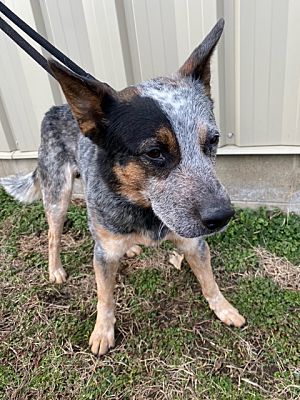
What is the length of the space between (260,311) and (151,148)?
1.56 m

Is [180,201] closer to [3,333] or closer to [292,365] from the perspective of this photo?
[292,365]

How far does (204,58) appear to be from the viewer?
211 cm

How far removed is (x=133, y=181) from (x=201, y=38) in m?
1.55

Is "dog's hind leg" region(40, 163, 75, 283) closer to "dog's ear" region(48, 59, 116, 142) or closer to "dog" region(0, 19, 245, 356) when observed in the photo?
"dog" region(0, 19, 245, 356)

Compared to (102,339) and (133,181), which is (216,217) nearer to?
(133,181)

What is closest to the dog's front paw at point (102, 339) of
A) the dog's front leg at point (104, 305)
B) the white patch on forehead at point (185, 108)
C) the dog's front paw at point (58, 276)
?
the dog's front leg at point (104, 305)

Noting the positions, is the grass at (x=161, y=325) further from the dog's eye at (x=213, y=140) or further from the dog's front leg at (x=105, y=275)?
the dog's eye at (x=213, y=140)

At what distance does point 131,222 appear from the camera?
2377mm

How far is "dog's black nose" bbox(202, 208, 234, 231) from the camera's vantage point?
182 centimetres

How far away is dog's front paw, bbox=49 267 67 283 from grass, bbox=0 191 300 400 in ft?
0.17

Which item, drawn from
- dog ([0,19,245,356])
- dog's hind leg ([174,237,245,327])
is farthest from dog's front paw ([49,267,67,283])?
dog's hind leg ([174,237,245,327])

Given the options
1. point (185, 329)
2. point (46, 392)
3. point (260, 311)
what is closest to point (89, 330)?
point (46, 392)

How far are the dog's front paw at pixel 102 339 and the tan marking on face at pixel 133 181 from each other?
100 centimetres

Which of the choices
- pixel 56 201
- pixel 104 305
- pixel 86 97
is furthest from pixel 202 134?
pixel 56 201
